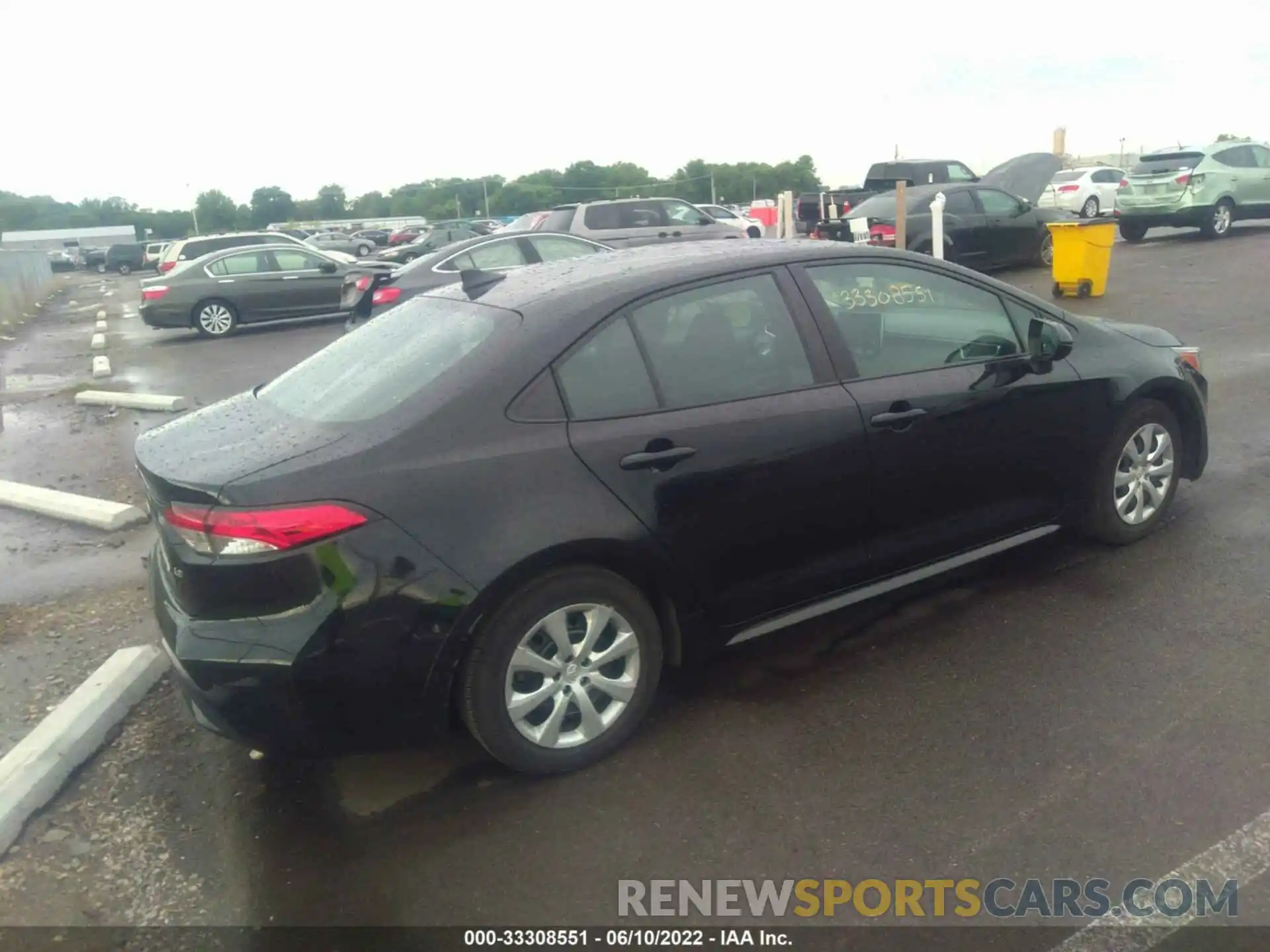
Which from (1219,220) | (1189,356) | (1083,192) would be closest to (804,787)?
→ (1189,356)

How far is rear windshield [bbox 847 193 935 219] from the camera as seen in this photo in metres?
16.0

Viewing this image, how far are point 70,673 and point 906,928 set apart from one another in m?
3.55

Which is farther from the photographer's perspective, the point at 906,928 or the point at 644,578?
the point at 644,578

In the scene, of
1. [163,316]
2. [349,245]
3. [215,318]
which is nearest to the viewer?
[163,316]

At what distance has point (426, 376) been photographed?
347 cm

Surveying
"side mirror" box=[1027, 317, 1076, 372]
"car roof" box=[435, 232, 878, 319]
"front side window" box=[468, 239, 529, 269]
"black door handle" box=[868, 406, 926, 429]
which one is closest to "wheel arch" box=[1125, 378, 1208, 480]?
"side mirror" box=[1027, 317, 1076, 372]

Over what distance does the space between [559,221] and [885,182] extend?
759 cm

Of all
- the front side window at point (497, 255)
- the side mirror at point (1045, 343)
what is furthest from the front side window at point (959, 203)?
the side mirror at point (1045, 343)

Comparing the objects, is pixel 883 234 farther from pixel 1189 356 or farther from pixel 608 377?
pixel 608 377

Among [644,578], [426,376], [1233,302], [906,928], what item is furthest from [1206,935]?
[1233,302]

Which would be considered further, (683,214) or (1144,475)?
(683,214)

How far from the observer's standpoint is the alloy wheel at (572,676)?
3305 mm

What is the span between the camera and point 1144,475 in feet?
16.3

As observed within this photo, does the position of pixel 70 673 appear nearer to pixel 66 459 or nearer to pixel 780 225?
pixel 66 459
